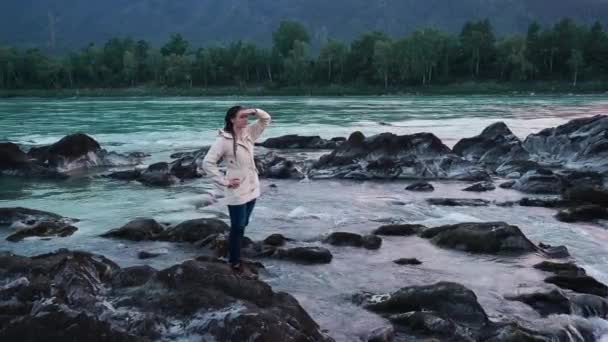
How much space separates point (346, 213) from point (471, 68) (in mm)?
126960

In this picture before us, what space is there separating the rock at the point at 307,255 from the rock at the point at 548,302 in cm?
354

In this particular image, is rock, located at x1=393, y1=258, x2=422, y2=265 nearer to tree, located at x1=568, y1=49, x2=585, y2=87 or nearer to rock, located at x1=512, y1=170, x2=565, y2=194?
rock, located at x1=512, y1=170, x2=565, y2=194

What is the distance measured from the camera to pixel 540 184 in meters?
19.6

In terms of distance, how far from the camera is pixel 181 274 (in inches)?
334

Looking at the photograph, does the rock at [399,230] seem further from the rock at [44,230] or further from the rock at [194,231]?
the rock at [44,230]

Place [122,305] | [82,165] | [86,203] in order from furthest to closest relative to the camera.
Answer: [82,165]
[86,203]
[122,305]

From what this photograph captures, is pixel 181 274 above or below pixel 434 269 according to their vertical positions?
above

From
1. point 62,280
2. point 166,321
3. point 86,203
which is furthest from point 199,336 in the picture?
point 86,203

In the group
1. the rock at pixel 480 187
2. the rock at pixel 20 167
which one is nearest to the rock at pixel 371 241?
the rock at pixel 480 187

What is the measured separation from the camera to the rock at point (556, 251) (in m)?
12.2

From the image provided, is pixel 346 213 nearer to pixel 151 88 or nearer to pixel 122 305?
pixel 122 305

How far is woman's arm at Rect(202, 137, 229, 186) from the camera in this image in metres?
9.25

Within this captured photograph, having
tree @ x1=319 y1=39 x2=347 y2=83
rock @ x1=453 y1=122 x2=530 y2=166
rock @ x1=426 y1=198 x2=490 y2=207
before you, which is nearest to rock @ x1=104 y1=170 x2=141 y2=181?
rock @ x1=426 y1=198 x2=490 y2=207

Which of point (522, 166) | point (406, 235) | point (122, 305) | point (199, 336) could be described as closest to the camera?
point (199, 336)
